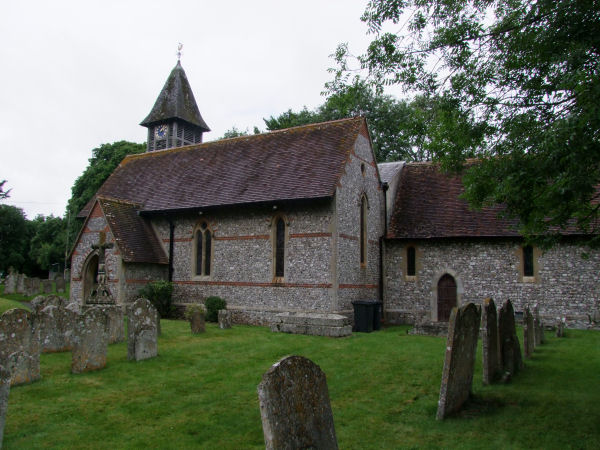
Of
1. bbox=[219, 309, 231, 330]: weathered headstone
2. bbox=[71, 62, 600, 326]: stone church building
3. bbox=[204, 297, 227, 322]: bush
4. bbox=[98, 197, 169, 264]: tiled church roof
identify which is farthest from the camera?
bbox=[98, 197, 169, 264]: tiled church roof

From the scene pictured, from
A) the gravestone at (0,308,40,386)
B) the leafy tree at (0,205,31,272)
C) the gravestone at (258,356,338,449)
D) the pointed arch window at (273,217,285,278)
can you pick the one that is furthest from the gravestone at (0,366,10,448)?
the leafy tree at (0,205,31,272)

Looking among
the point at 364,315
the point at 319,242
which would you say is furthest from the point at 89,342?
the point at 364,315

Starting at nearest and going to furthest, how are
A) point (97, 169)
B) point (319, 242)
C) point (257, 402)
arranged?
point (257, 402) → point (319, 242) → point (97, 169)

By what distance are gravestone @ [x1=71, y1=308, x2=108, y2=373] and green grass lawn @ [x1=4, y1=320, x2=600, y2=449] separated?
251 millimetres

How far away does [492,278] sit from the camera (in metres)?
17.9

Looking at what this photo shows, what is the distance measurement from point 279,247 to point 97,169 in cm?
2367

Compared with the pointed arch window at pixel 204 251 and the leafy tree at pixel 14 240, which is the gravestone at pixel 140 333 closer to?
the pointed arch window at pixel 204 251

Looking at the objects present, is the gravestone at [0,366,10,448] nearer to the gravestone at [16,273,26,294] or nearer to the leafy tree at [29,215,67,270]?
the gravestone at [16,273,26,294]

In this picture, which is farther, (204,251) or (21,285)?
(21,285)

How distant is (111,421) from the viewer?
662 centimetres

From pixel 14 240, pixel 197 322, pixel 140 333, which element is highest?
pixel 14 240

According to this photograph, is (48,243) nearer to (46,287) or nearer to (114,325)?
(46,287)

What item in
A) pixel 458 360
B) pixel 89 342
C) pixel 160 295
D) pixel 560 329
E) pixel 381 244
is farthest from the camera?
pixel 381 244

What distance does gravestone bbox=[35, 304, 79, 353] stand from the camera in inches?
441
